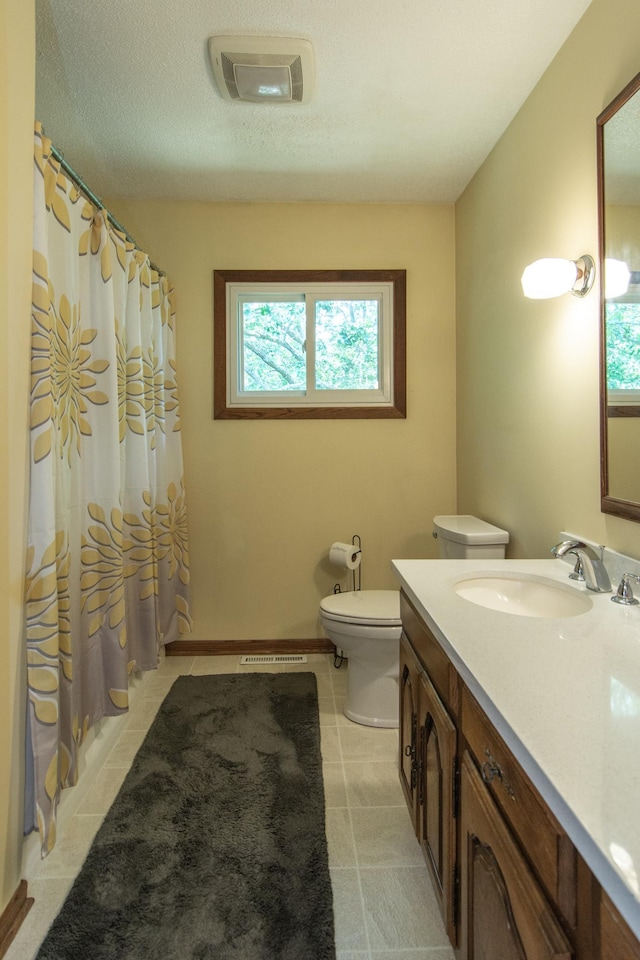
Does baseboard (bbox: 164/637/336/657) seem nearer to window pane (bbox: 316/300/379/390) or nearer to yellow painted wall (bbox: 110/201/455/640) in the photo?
yellow painted wall (bbox: 110/201/455/640)

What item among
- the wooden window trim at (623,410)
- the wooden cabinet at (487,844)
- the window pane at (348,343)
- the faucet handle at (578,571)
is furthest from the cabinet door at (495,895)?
the window pane at (348,343)

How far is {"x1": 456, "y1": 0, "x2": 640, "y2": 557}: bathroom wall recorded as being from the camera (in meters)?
1.46

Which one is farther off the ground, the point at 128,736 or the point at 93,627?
the point at 93,627

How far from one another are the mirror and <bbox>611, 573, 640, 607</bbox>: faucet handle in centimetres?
16

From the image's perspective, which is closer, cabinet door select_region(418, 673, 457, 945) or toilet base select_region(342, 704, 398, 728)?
cabinet door select_region(418, 673, 457, 945)

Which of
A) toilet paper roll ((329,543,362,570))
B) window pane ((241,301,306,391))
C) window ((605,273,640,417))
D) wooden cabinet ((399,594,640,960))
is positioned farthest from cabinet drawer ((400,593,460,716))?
window pane ((241,301,306,391))

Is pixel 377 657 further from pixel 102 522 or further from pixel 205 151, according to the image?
pixel 205 151

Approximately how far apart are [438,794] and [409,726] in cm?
30

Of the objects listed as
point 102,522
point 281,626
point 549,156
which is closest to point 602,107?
point 549,156

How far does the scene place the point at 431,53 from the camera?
1.69 m

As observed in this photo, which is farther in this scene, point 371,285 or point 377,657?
point 371,285

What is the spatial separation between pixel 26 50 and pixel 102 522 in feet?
4.20

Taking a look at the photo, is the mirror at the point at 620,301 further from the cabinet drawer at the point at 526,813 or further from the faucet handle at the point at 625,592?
the cabinet drawer at the point at 526,813

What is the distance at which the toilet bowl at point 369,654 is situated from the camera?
2.04 meters
